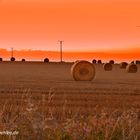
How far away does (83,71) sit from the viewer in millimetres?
36094

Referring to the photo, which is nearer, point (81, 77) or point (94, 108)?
point (94, 108)

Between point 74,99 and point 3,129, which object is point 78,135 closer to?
point 3,129

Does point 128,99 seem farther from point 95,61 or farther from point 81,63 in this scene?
point 95,61

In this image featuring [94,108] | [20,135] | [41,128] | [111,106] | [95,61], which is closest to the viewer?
[41,128]

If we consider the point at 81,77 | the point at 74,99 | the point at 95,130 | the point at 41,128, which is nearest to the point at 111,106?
the point at 74,99

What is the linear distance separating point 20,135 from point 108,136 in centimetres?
153

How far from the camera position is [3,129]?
864 centimetres

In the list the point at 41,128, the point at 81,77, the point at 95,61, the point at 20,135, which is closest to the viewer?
the point at 41,128

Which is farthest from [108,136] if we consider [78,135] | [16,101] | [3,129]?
[16,101]

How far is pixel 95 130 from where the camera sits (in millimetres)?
8680

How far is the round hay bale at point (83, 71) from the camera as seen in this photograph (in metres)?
35.4

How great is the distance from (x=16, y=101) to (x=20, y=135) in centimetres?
970

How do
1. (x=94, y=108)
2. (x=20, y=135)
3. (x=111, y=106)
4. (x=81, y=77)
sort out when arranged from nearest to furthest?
(x=20, y=135), (x=94, y=108), (x=111, y=106), (x=81, y=77)

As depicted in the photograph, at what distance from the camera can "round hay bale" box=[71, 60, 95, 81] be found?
35438 millimetres
